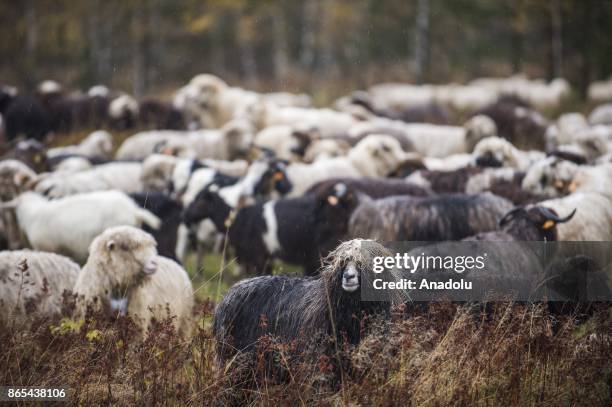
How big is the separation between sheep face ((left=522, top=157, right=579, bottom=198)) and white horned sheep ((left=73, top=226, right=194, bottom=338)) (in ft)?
18.1

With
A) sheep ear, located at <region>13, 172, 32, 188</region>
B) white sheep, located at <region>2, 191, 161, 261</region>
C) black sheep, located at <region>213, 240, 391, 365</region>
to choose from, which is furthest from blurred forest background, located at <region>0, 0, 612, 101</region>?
black sheep, located at <region>213, 240, 391, 365</region>

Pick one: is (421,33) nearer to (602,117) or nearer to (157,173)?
(602,117)

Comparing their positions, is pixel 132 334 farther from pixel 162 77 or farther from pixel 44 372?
pixel 162 77

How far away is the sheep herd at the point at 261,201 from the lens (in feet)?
18.2

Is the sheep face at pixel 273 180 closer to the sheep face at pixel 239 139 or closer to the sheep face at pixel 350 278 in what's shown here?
the sheep face at pixel 239 139

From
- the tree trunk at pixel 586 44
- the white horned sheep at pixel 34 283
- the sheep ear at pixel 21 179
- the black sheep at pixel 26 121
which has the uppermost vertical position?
the tree trunk at pixel 586 44

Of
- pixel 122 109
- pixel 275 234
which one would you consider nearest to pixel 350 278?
pixel 275 234

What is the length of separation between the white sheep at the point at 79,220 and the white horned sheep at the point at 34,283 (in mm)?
1914

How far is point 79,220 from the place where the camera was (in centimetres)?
929

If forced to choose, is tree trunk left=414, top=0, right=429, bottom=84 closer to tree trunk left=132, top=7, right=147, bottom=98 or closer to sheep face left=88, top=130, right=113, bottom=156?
tree trunk left=132, top=7, right=147, bottom=98

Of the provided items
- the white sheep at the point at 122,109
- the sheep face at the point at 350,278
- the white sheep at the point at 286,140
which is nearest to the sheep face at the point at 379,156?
the white sheep at the point at 286,140

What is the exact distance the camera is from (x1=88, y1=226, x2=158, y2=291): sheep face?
6586 mm

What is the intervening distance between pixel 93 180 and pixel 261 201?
110 inches

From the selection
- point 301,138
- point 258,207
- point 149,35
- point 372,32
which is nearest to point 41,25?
point 149,35
